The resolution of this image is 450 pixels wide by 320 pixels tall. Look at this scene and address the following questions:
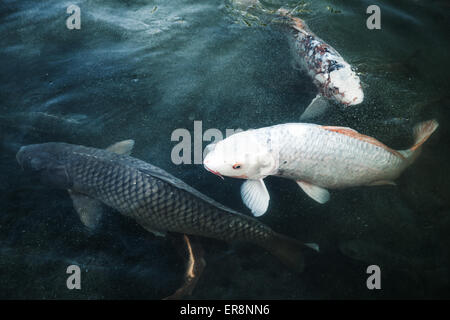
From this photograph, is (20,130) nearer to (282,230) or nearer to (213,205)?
(213,205)

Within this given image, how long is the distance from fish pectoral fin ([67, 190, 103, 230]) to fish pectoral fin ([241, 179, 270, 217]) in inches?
50.7

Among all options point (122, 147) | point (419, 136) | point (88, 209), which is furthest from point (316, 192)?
point (88, 209)

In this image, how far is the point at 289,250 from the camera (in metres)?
2.53

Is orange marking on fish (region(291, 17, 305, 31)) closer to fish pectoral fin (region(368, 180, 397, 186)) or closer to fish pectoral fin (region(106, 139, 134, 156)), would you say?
fish pectoral fin (region(368, 180, 397, 186))

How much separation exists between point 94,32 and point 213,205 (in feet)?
9.99

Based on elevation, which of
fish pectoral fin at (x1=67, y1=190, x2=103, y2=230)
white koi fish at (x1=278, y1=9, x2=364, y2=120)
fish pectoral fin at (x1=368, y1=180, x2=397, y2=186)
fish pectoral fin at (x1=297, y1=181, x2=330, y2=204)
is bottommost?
fish pectoral fin at (x1=67, y1=190, x2=103, y2=230)

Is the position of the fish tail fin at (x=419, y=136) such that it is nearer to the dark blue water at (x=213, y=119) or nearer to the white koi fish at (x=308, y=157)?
the white koi fish at (x=308, y=157)

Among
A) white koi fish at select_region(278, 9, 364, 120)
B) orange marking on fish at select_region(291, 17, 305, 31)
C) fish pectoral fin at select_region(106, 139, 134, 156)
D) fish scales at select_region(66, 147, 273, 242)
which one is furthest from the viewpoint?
orange marking on fish at select_region(291, 17, 305, 31)

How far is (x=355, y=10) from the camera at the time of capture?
4.58 meters

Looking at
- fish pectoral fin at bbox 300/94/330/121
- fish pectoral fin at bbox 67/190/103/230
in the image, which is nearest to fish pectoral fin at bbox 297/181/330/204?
fish pectoral fin at bbox 300/94/330/121

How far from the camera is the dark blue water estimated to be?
2.55m

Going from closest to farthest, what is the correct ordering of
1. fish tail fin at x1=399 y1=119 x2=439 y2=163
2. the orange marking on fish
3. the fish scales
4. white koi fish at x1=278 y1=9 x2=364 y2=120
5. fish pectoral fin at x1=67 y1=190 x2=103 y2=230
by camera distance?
the fish scales, fish pectoral fin at x1=67 y1=190 x2=103 y2=230, fish tail fin at x1=399 y1=119 x2=439 y2=163, white koi fish at x1=278 y1=9 x2=364 y2=120, the orange marking on fish

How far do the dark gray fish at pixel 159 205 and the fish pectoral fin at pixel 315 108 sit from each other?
1293 millimetres

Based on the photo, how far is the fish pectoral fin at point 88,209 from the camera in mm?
2695
